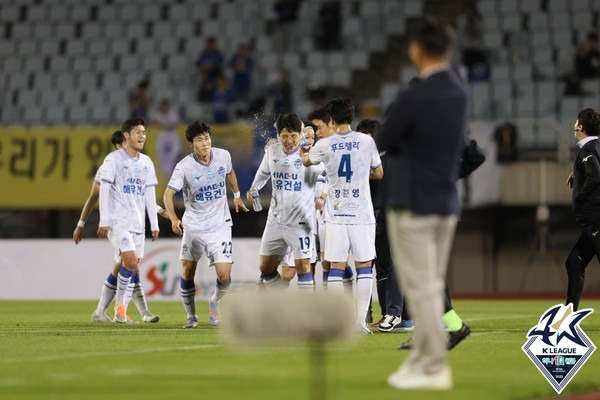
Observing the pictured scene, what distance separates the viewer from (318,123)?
43.0ft

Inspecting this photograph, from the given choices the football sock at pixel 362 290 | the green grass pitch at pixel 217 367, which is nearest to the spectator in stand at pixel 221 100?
the green grass pitch at pixel 217 367

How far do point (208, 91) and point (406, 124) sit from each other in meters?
19.7

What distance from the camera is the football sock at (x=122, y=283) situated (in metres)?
14.7

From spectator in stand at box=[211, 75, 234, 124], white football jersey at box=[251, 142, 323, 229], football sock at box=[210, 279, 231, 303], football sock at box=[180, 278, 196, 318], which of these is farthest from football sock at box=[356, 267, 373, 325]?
spectator in stand at box=[211, 75, 234, 124]

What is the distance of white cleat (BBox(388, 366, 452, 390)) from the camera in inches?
298

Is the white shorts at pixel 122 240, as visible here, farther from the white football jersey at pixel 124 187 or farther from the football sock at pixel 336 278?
the football sock at pixel 336 278

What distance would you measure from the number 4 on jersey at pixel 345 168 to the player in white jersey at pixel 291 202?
1.04 metres

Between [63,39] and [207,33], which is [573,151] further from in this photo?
[63,39]

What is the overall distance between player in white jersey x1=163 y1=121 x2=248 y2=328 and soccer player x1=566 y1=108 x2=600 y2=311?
369cm

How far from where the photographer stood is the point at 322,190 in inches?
566

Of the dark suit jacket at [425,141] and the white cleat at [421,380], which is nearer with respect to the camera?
the white cleat at [421,380]

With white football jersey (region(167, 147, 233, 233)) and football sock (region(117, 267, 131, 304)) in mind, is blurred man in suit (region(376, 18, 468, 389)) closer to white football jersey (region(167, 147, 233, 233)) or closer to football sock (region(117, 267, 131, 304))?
white football jersey (region(167, 147, 233, 233))

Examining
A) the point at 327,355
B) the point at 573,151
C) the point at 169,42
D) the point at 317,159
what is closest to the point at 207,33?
the point at 169,42

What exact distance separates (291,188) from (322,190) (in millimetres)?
827
